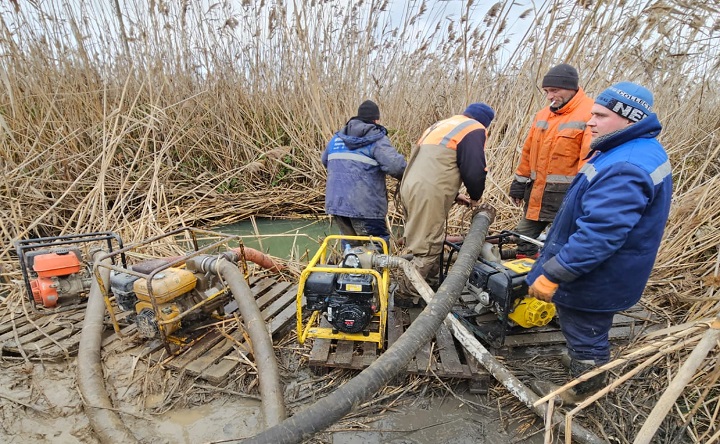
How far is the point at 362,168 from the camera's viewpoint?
3326mm

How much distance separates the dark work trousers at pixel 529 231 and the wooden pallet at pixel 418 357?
1208mm

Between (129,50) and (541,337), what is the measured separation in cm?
574

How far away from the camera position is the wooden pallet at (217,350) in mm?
2381

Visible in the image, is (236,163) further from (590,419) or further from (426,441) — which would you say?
(590,419)

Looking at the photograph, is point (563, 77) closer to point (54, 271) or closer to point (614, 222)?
point (614, 222)

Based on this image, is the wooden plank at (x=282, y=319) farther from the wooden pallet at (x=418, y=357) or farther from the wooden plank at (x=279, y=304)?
the wooden pallet at (x=418, y=357)

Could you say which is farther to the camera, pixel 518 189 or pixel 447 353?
pixel 518 189

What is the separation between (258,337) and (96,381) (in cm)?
96

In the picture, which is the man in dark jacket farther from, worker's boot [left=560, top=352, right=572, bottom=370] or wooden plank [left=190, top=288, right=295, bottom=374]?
worker's boot [left=560, top=352, right=572, bottom=370]

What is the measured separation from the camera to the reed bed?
3451mm

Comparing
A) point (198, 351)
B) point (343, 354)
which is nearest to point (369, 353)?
point (343, 354)

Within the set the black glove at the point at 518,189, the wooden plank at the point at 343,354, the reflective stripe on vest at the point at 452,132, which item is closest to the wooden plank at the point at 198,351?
the wooden plank at the point at 343,354

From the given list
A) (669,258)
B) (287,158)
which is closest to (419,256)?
(669,258)

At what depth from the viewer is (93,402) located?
2023mm
